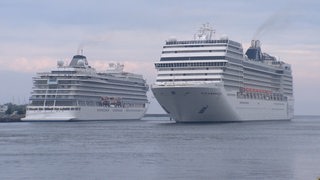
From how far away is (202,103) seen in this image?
106 m

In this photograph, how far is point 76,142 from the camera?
243 ft

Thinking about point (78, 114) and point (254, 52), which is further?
point (254, 52)

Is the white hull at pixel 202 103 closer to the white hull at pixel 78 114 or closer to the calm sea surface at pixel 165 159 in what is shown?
the calm sea surface at pixel 165 159

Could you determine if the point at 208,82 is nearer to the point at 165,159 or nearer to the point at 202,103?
the point at 202,103

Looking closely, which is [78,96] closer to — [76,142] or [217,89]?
[217,89]

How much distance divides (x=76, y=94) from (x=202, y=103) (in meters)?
43.0

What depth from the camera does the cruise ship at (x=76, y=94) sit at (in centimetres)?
14300

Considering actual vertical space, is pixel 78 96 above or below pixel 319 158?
above

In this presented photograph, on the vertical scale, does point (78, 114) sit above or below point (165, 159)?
above

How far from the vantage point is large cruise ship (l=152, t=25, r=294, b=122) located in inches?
4154

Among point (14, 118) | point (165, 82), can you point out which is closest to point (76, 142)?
point (165, 82)

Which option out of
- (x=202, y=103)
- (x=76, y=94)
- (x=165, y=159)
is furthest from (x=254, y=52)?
(x=165, y=159)

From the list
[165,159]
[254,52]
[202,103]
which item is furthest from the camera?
[254,52]

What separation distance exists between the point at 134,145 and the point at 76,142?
7878 millimetres
